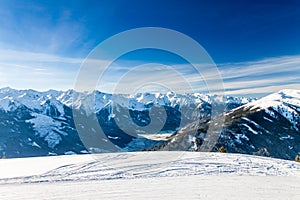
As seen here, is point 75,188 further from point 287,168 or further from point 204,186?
point 287,168

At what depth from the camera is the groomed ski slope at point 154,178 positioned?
9.67 meters

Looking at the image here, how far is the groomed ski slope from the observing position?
9672 mm

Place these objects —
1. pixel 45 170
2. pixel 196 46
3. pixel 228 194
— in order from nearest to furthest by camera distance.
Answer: pixel 228 194 < pixel 45 170 < pixel 196 46

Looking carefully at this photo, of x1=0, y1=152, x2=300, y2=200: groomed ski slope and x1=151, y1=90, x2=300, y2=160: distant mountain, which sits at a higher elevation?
x1=0, y1=152, x2=300, y2=200: groomed ski slope

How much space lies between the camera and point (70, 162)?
15438mm

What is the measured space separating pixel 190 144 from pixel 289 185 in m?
142

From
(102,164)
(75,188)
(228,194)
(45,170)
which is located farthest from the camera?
(102,164)

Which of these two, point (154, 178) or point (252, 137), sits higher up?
point (154, 178)

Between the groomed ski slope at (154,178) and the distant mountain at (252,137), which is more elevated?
the groomed ski slope at (154,178)

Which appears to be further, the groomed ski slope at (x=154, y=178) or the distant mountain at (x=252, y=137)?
the distant mountain at (x=252, y=137)

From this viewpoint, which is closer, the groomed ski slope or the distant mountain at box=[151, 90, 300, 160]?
the groomed ski slope

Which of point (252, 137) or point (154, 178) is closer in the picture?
point (154, 178)

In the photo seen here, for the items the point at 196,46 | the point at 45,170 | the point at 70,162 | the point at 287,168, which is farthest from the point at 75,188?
the point at 196,46

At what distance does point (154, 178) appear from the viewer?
477 inches
